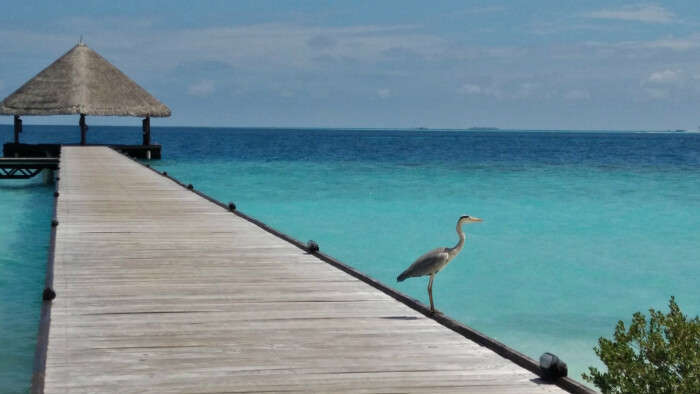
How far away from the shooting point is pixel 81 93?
30.5 meters

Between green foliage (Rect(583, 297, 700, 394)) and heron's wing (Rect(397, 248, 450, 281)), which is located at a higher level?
heron's wing (Rect(397, 248, 450, 281))

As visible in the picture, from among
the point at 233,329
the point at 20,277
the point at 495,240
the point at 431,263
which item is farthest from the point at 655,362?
the point at 495,240

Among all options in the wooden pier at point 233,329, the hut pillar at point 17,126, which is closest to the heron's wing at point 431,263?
the wooden pier at point 233,329

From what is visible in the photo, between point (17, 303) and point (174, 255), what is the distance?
316 centimetres

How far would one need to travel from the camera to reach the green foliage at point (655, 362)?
3557 millimetres

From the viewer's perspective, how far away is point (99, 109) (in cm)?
3009

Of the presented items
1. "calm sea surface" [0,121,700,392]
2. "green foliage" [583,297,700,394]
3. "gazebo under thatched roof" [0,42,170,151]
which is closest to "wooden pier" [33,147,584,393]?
"green foliage" [583,297,700,394]

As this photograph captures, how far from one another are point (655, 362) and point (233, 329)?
80.8 inches

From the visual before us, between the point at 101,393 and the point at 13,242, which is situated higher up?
the point at 101,393

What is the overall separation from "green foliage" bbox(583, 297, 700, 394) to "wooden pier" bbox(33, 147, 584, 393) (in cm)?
37

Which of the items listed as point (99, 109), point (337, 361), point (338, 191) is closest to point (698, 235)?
point (338, 191)

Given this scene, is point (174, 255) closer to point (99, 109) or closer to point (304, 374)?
point (304, 374)

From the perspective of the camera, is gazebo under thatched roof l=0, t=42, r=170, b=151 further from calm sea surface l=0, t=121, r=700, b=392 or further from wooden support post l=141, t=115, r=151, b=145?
calm sea surface l=0, t=121, r=700, b=392

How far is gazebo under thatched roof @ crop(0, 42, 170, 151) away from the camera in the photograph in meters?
30.1
